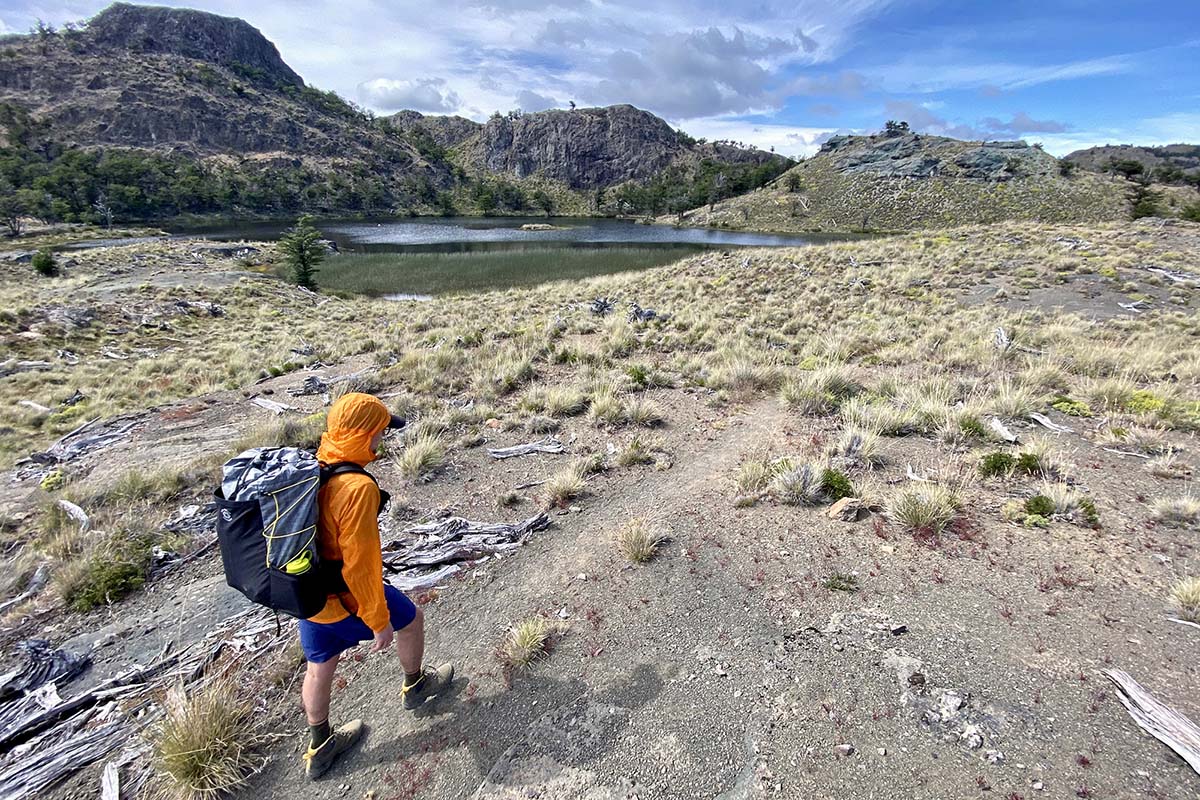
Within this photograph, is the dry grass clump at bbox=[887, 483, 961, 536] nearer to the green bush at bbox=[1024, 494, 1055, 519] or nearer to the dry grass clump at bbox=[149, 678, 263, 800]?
the green bush at bbox=[1024, 494, 1055, 519]

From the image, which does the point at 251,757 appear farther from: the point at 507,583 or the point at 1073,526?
the point at 1073,526

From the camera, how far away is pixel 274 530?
258 centimetres

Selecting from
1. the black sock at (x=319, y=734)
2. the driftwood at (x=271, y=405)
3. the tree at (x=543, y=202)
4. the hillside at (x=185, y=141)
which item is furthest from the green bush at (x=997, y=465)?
the tree at (x=543, y=202)

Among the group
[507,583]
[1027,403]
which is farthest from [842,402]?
[507,583]

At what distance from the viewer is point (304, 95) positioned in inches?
7569

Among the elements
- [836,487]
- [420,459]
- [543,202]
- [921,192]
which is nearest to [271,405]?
[420,459]

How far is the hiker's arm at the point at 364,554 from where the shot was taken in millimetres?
2691

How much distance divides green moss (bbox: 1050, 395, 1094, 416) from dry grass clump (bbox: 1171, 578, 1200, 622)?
15.5 feet

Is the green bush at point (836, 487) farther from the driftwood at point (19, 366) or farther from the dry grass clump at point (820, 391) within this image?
the driftwood at point (19, 366)

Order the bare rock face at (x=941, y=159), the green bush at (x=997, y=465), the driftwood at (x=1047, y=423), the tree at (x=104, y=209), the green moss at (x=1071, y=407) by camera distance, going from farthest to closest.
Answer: the bare rock face at (x=941, y=159)
the tree at (x=104, y=209)
the green moss at (x=1071, y=407)
the driftwood at (x=1047, y=423)
the green bush at (x=997, y=465)

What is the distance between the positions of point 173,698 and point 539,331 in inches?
521

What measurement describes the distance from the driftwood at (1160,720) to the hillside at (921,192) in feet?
322

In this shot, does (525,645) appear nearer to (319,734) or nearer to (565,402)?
(319,734)

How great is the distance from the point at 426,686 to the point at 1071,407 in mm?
9385
